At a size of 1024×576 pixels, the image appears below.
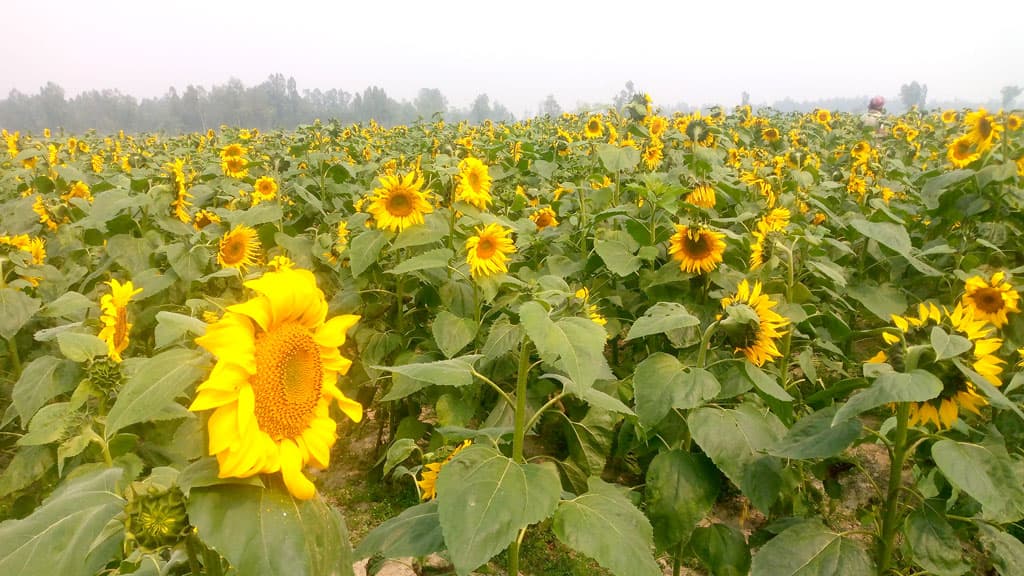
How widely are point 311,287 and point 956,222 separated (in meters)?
4.69

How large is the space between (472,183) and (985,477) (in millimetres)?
2611

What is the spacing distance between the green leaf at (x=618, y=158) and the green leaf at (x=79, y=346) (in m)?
2.99

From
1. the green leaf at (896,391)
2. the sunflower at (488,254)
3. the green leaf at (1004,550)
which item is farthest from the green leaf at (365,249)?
the green leaf at (1004,550)

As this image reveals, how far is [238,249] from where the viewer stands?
346 centimetres

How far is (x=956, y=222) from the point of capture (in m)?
4.27

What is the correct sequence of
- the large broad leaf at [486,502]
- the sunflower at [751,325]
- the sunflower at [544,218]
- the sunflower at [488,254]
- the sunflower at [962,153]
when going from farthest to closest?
the sunflower at [962,153], the sunflower at [544,218], the sunflower at [488,254], the sunflower at [751,325], the large broad leaf at [486,502]

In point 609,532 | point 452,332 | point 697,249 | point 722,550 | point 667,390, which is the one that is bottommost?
point 722,550

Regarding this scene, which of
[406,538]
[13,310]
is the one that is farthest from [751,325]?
[13,310]

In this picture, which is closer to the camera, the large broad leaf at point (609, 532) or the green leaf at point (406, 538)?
the large broad leaf at point (609, 532)

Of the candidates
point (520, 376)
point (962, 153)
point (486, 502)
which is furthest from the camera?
point (962, 153)

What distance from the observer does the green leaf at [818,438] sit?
1.56 metres

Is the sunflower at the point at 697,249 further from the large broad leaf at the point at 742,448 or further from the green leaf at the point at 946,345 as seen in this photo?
the green leaf at the point at 946,345

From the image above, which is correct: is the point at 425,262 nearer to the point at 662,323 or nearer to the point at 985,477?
the point at 662,323

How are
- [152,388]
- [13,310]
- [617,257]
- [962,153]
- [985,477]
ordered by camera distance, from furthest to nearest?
[962,153] < [617,257] < [13,310] < [985,477] < [152,388]
